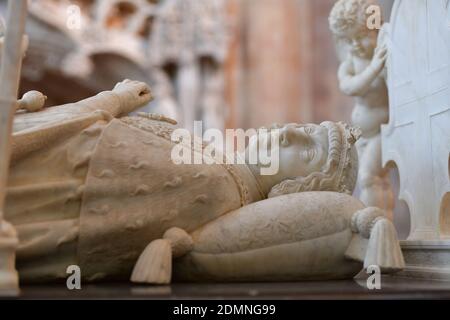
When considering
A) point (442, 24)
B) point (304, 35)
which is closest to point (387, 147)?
point (442, 24)

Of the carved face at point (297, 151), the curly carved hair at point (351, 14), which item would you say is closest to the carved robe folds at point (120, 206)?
the carved face at point (297, 151)

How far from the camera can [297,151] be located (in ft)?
6.31

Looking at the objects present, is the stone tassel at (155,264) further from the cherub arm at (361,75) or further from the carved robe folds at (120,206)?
the cherub arm at (361,75)

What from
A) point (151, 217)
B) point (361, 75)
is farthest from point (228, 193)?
point (361, 75)

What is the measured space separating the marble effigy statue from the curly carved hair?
1143 millimetres

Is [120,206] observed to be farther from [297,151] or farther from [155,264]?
[297,151]

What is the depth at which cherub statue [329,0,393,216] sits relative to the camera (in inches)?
107

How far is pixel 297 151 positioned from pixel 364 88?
3.00 feet

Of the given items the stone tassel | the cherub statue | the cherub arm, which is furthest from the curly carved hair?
the stone tassel

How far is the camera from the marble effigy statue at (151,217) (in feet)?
5.37

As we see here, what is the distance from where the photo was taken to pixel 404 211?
4.54 meters

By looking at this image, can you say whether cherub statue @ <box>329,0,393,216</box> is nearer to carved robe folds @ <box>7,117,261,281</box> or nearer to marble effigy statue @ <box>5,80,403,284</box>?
marble effigy statue @ <box>5,80,403,284</box>
